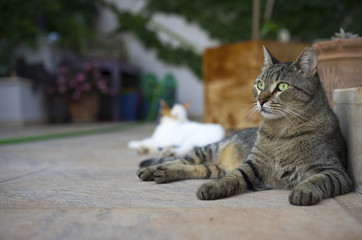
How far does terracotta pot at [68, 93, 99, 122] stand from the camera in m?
6.23

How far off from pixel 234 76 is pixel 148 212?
99.5 inches

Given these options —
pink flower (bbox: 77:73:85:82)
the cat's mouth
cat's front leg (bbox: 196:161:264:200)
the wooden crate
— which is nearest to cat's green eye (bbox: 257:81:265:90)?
the cat's mouth

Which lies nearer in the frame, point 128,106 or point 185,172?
point 185,172

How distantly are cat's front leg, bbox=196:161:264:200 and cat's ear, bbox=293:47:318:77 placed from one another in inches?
18.4

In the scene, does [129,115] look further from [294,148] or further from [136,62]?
[294,148]

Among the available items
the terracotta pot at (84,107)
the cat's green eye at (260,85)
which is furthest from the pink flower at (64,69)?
the cat's green eye at (260,85)

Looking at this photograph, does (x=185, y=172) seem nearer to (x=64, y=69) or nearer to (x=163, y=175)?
(x=163, y=175)

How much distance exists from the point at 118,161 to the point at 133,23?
17.6ft

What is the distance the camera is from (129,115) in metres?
6.77

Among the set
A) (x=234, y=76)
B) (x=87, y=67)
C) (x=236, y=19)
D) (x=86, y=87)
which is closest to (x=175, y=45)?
(x=236, y=19)

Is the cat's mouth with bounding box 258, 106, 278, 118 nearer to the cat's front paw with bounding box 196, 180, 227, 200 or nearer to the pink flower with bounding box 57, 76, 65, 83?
the cat's front paw with bounding box 196, 180, 227, 200

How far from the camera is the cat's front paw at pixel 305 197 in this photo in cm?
115

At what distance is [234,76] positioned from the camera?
3420 mm

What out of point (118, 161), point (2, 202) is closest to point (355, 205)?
point (2, 202)
